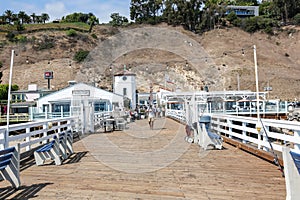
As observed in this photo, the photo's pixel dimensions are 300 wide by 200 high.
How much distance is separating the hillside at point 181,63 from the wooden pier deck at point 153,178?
52755 millimetres

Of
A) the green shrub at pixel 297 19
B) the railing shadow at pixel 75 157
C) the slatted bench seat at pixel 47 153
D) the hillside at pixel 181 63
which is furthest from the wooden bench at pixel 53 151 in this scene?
the green shrub at pixel 297 19

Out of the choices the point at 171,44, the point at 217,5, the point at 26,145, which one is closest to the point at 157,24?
the point at 217,5

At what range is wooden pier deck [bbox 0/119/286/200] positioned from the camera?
14.4 feet

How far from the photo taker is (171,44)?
74.9 meters

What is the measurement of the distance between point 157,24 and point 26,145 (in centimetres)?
10615

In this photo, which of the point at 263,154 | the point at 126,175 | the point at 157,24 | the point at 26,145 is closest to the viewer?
the point at 126,175

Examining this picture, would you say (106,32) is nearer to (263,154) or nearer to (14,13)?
(14,13)

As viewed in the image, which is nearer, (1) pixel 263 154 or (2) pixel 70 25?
(1) pixel 263 154

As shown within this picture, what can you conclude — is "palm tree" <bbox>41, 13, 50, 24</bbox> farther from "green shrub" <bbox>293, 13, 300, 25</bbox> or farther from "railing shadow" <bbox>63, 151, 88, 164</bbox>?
"railing shadow" <bbox>63, 151, 88, 164</bbox>

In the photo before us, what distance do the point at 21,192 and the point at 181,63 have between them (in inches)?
2963

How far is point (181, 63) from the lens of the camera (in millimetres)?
78438

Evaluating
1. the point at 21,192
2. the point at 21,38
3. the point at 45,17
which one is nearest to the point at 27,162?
the point at 21,192

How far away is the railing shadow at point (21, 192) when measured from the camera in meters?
4.28

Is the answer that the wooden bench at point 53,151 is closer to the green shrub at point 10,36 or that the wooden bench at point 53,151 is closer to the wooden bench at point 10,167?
the wooden bench at point 10,167
